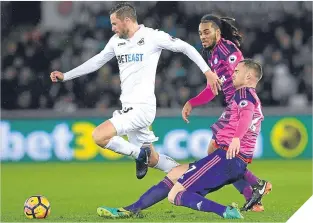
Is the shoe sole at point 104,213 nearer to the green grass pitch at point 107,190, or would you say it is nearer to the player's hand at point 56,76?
the green grass pitch at point 107,190

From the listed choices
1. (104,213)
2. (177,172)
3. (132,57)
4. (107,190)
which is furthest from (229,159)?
(107,190)

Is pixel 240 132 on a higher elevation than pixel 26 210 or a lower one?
higher

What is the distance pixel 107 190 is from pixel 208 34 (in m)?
4.01

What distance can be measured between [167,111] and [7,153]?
3.27m

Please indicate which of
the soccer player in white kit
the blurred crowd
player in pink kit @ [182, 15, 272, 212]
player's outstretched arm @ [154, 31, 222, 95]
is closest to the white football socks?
the soccer player in white kit

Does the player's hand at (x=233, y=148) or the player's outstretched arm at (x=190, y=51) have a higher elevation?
the player's outstretched arm at (x=190, y=51)

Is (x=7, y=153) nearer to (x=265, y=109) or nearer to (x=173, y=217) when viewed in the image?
(x=265, y=109)

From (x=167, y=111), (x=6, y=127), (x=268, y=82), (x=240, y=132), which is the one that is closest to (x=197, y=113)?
(x=167, y=111)

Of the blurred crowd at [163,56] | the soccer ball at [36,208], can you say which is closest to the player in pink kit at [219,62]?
the soccer ball at [36,208]

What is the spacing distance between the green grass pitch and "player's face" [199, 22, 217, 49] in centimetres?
181

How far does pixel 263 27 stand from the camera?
2056cm

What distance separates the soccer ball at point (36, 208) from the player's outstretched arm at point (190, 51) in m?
2.09

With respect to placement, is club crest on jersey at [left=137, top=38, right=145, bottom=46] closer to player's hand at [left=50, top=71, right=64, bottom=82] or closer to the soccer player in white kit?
the soccer player in white kit

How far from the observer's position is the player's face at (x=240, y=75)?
9234 mm
